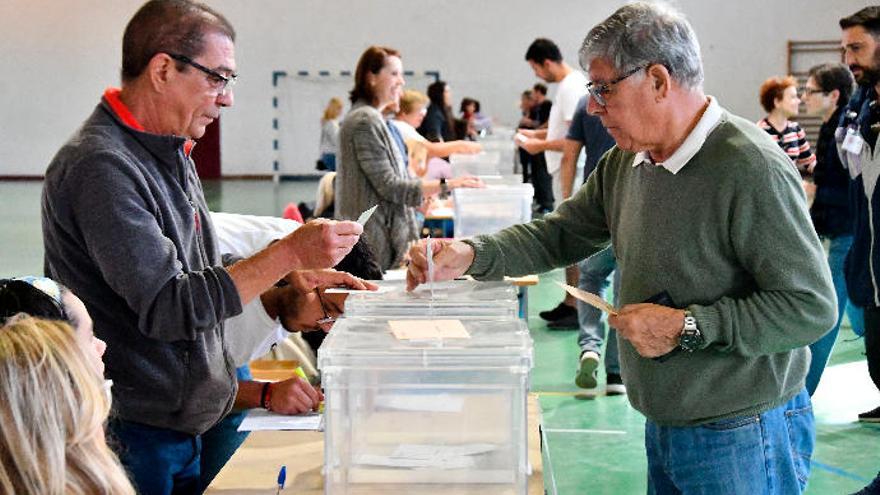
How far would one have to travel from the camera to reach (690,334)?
190 centimetres

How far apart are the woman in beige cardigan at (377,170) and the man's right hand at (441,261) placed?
247cm

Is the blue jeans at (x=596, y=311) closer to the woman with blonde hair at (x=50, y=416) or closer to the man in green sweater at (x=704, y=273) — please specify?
the man in green sweater at (x=704, y=273)

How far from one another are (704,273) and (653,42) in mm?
416

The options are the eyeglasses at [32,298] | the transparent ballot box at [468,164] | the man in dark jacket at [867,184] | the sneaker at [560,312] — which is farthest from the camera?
the transparent ballot box at [468,164]

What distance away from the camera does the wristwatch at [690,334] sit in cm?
189

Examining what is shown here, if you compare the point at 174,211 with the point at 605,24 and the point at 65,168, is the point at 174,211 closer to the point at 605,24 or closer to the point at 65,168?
the point at 65,168

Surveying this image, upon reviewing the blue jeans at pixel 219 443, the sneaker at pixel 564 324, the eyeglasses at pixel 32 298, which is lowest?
the sneaker at pixel 564 324

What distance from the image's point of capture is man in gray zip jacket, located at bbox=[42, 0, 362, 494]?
1932 millimetres

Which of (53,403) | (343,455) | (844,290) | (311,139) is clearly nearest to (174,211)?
(343,455)

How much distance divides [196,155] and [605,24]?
17.5 meters

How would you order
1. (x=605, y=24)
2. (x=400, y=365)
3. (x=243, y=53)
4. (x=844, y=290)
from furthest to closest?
(x=243, y=53) < (x=844, y=290) < (x=605, y=24) < (x=400, y=365)

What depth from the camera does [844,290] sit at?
4.77 meters

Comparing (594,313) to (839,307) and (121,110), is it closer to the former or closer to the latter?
(839,307)

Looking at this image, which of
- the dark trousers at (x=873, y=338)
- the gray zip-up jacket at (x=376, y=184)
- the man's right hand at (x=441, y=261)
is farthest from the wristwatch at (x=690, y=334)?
the gray zip-up jacket at (x=376, y=184)
